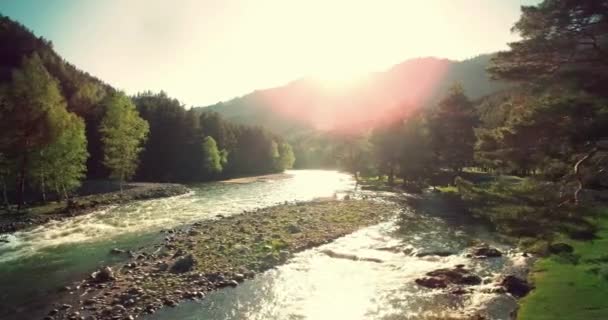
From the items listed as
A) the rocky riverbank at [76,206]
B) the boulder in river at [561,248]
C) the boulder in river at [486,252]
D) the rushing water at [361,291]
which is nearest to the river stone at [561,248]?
the boulder in river at [561,248]

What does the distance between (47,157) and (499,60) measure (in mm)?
49797

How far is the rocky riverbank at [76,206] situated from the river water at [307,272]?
2510 millimetres

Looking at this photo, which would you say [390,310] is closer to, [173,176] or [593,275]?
[593,275]

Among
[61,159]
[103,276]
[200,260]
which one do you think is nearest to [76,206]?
[61,159]

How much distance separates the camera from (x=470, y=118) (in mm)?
77062

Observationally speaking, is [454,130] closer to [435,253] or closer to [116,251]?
[435,253]

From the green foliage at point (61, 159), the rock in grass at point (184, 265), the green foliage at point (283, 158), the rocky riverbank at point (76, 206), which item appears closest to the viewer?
the rock in grass at point (184, 265)

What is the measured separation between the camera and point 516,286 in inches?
816

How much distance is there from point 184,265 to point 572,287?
21062 mm

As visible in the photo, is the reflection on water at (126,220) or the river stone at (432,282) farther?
the reflection on water at (126,220)

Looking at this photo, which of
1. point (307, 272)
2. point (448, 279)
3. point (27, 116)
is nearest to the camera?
point (448, 279)

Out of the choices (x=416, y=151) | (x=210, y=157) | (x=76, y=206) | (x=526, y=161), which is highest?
(x=210, y=157)

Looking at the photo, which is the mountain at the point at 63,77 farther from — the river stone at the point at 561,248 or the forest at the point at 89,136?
the river stone at the point at 561,248

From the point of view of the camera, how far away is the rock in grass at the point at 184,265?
82.8 feet
